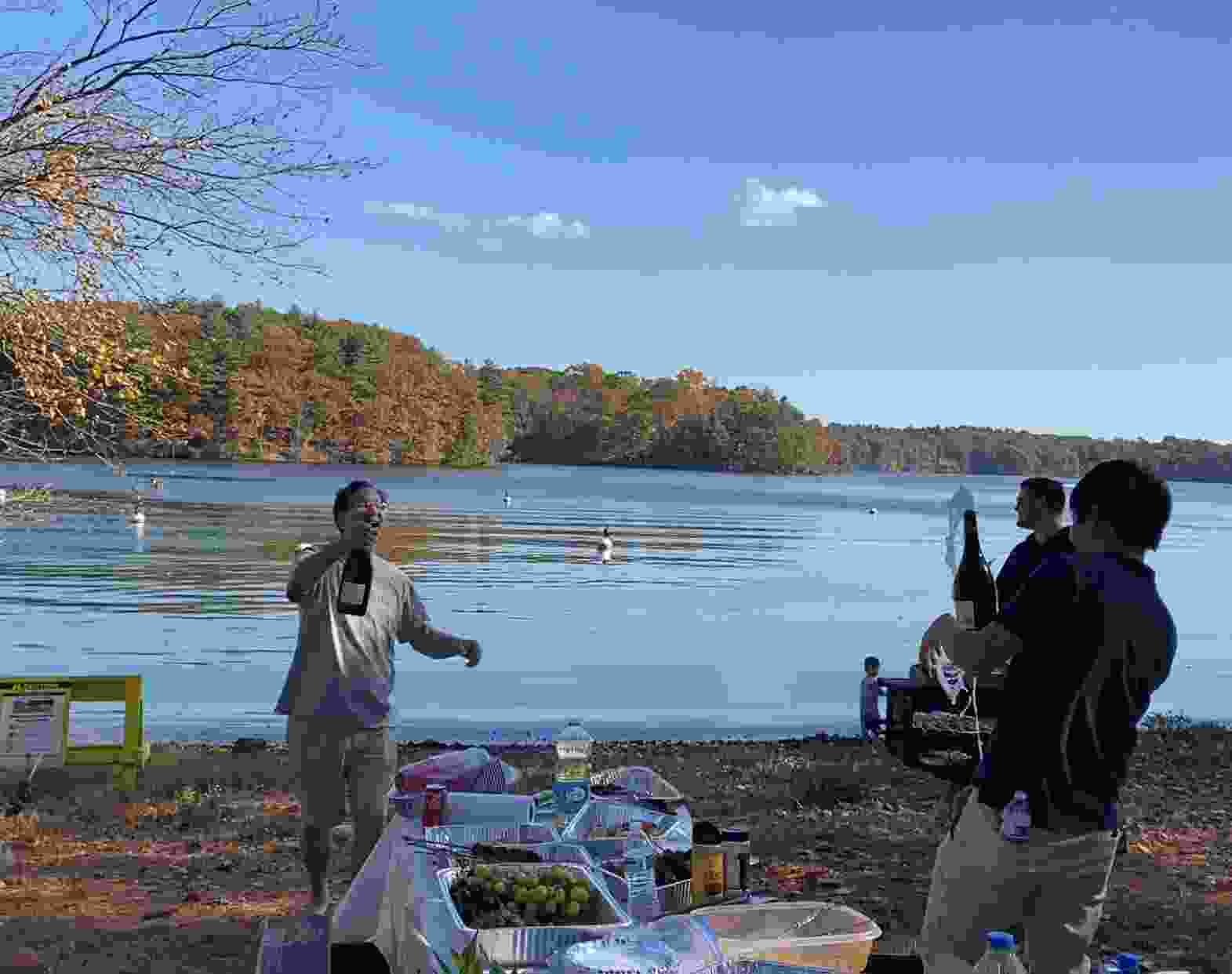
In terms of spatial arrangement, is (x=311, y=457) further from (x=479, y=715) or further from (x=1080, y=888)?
(x=1080, y=888)

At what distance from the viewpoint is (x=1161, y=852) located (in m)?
7.70

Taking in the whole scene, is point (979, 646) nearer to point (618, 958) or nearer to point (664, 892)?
point (664, 892)

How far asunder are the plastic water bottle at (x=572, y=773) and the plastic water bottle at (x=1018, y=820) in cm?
153

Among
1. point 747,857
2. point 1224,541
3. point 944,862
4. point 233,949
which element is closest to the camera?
point 944,862

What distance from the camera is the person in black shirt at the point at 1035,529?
5.73 meters

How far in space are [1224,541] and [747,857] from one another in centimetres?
6471

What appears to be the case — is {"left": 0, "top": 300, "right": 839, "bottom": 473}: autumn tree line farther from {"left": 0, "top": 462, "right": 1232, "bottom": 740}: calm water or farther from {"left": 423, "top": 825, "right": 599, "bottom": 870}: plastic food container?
{"left": 423, "top": 825, "right": 599, "bottom": 870}: plastic food container

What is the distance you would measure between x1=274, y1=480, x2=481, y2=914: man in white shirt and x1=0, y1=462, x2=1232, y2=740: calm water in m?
2.44

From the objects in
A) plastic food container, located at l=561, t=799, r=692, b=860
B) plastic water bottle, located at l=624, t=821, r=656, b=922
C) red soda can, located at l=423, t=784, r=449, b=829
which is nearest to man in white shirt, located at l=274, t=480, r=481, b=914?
red soda can, located at l=423, t=784, r=449, b=829

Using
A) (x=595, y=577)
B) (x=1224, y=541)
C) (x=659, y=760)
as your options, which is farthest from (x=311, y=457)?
(x=659, y=760)

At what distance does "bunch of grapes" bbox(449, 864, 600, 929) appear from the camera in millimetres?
3115

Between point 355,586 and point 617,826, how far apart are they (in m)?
1.65

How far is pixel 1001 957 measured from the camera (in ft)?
8.46

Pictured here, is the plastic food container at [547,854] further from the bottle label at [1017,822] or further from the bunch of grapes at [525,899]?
the bottle label at [1017,822]
